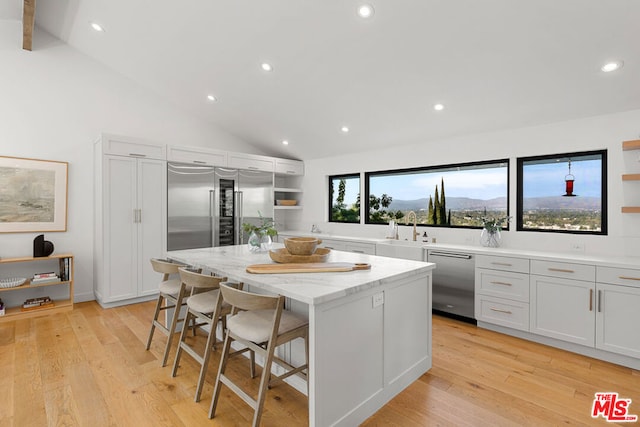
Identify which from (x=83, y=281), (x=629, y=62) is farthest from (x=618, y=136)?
(x=83, y=281)

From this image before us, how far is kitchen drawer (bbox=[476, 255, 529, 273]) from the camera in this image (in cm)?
312

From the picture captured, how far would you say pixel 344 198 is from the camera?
5738 mm

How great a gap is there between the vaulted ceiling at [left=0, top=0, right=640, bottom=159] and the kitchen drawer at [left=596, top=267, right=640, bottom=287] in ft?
5.06

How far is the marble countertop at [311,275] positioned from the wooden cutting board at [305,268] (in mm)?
45

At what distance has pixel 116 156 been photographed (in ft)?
13.3

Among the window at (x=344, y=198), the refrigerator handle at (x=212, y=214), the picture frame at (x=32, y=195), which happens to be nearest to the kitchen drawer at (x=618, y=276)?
the window at (x=344, y=198)

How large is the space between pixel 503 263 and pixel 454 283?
589mm

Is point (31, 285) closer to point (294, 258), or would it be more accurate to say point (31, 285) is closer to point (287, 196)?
point (294, 258)

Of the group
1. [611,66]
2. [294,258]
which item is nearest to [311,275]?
[294,258]

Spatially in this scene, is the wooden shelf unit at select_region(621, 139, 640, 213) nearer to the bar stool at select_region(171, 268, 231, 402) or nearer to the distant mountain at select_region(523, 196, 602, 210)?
the distant mountain at select_region(523, 196, 602, 210)

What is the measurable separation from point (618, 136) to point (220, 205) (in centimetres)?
490

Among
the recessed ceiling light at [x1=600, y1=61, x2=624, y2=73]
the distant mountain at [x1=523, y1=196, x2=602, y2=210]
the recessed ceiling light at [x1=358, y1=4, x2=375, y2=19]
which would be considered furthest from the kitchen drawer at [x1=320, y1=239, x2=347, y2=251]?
the recessed ceiling light at [x1=600, y1=61, x2=624, y2=73]

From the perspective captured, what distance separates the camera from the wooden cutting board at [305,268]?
216 cm

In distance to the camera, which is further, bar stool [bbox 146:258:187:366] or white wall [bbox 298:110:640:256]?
white wall [bbox 298:110:640:256]
